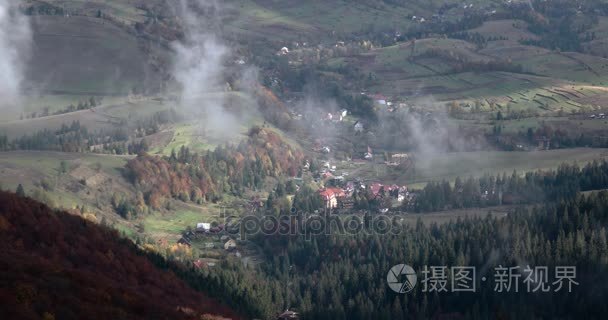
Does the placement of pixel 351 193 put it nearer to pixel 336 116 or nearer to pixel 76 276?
pixel 336 116

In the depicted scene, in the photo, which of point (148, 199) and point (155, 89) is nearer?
point (148, 199)

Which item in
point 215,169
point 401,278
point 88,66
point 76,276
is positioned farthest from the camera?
point 88,66

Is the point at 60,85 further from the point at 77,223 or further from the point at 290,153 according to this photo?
the point at 77,223

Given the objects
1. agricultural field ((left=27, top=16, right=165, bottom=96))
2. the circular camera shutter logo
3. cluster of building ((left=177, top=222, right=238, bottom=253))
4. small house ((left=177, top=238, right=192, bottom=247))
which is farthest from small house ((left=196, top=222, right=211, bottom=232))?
agricultural field ((left=27, top=16, right=165, bottom=96))

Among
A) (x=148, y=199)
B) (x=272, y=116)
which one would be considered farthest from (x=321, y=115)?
(x=148, y=199)

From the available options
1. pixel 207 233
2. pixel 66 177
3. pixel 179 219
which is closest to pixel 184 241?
pixel 207 233

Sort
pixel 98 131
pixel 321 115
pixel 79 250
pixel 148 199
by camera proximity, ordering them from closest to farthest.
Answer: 1. pixel 79 250
2. pixel 148 199
3. pixel 98 131
4. pixel 321 115
